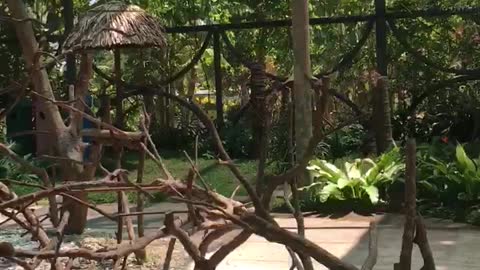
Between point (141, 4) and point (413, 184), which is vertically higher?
point (141, 4)

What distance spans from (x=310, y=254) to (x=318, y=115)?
279 mm

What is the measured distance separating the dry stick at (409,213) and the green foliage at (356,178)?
19.8 feet

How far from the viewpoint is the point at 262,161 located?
1712 mm

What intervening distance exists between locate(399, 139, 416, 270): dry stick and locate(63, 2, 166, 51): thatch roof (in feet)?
22.9

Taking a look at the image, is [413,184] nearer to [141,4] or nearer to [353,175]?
[353,175]

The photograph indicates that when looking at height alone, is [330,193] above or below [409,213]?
below

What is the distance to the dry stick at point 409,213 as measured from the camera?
1.42 m

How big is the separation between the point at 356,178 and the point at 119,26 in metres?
2.88

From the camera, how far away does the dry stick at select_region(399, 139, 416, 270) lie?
4.67 feet

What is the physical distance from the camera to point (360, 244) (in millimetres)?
6168

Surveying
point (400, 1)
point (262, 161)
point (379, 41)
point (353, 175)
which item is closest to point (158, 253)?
point (353, 175)

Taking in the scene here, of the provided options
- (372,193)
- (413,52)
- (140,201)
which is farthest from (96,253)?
(413,52)

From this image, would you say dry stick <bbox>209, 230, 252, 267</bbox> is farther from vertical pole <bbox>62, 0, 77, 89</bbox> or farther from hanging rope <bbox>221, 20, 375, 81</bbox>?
vertical pole <bbox>62, 0, 77, 89</bbox>

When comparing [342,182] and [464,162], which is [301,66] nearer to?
[342,182]
